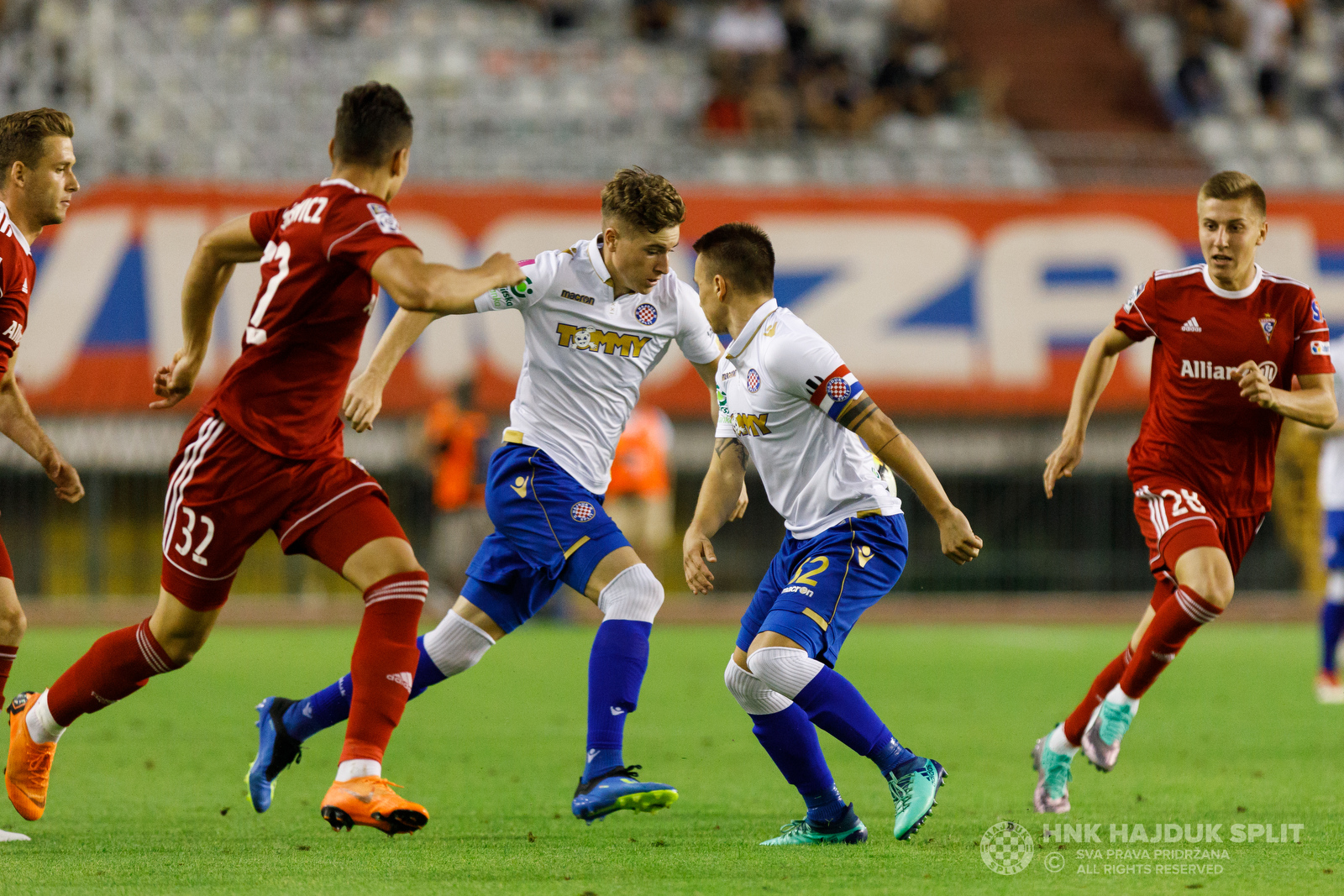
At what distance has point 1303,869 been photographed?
4875 millimetres

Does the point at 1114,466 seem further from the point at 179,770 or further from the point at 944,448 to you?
the point at 179,770

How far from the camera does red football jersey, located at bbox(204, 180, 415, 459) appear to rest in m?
5.10

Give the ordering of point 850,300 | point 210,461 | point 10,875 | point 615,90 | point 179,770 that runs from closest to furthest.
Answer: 1. point 10,875
2. point 210,461
3. point 179,770
4. point 850,300
5. point 615,90

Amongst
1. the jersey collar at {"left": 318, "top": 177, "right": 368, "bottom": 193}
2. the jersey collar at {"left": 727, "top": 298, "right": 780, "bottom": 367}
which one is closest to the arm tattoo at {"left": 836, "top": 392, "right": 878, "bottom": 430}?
the jersey collar at {"left": 727, "top": 298, "right": 780, "bottom": 367}

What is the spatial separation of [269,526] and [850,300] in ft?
43.5

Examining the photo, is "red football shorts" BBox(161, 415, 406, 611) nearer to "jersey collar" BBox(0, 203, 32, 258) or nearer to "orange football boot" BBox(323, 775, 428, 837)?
"orange football boot" BBox(323, 775, 428, 837)

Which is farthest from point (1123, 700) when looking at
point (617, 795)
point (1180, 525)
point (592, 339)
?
point (592, 339)

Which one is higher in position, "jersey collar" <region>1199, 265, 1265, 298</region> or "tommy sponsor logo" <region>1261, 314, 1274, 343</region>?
"jersey collar" <region>1199, 265, 1265, 298</region>

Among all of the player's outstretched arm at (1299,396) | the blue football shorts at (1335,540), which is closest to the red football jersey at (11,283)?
the player's outstretched arm at (1299,396)

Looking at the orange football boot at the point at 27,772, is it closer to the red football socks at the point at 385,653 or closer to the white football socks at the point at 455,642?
the red football socks at the point at 385,653

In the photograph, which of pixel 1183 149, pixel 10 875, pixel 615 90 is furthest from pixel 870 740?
pixel 1183 149

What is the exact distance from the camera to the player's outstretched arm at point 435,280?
462 cm

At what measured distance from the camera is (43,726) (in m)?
5.68

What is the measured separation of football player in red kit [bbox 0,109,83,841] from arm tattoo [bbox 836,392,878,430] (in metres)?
2.72
